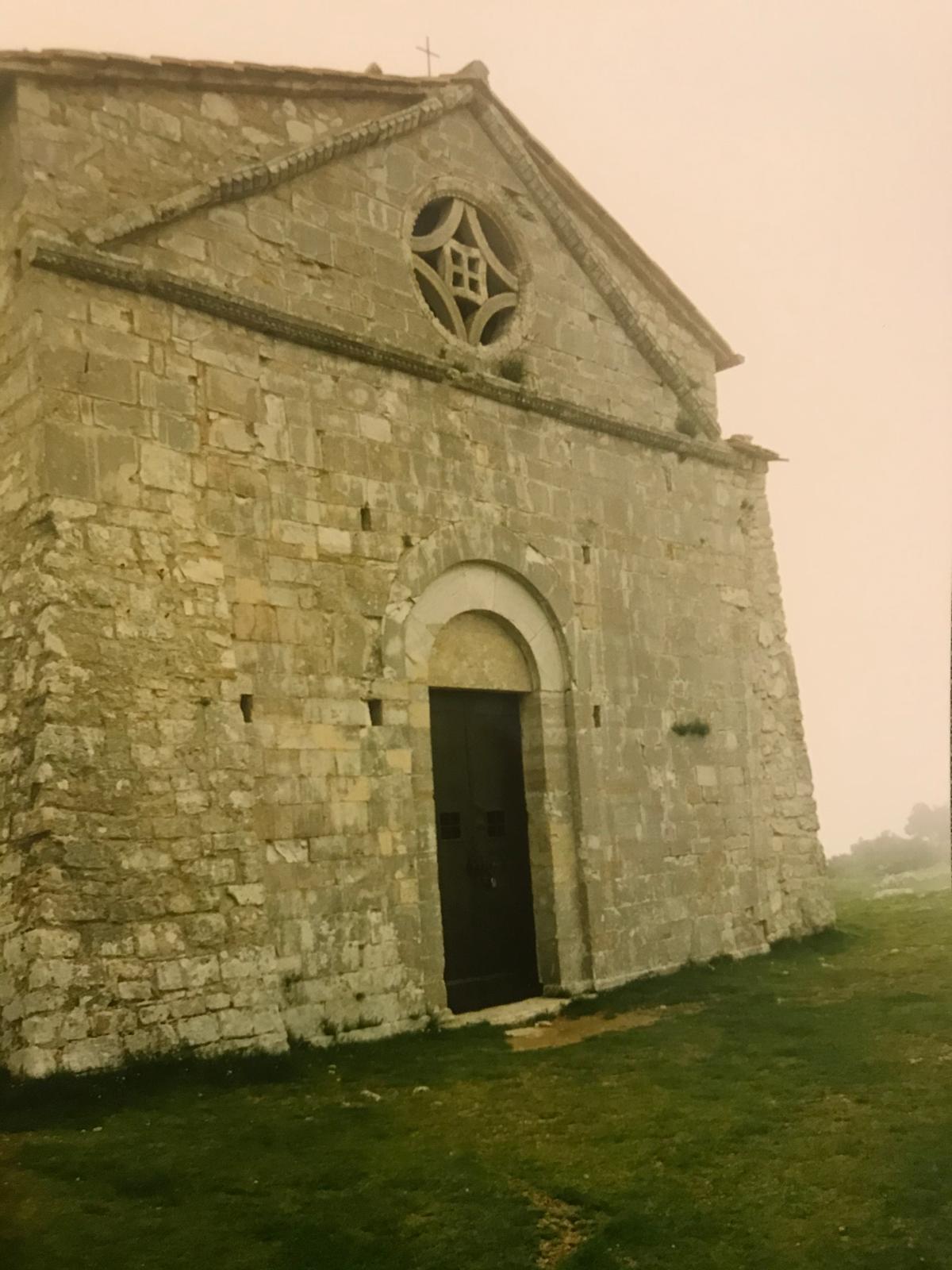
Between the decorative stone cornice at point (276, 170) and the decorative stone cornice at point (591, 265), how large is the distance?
460 millimetres

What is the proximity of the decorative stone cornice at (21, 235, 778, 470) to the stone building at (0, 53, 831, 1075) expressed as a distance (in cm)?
3

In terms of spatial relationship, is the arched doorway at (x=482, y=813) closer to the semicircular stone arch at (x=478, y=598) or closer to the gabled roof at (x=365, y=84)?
the semicircular stone arch at (x=478, y=598)

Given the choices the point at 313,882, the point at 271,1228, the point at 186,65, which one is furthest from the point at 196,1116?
the point at 186,65

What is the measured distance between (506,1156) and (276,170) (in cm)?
678

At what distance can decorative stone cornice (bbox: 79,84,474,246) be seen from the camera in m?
7.24

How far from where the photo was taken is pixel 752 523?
41.1 ft

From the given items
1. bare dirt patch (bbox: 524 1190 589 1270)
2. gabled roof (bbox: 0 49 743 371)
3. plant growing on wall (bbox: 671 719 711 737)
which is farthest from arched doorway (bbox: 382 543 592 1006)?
gabled roof (bbox: 0 49 743 371)

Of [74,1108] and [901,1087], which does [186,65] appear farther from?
[901,1087]

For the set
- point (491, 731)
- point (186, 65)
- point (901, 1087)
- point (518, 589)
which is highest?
point (186, 65)

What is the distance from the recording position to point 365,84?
8.99m

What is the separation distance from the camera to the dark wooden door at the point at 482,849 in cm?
898

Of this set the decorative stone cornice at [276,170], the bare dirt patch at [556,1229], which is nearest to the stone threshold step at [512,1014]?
the bare dirt patch at [556,1229]

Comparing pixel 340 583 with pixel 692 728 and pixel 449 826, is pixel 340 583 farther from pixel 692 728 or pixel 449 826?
pixel 692 728

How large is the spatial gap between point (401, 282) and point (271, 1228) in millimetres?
7023
